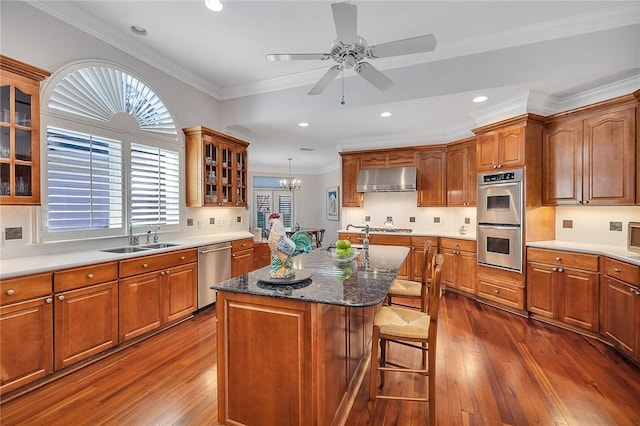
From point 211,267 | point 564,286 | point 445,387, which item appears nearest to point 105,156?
point 211,267

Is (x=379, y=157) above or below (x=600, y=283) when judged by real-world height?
above

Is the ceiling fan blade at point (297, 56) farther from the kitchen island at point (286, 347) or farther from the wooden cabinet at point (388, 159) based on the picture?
the wooden cabinet at point (388, 159)

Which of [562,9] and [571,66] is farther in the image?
[571,66]

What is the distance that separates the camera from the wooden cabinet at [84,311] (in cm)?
227

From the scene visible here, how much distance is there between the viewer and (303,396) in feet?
5.16

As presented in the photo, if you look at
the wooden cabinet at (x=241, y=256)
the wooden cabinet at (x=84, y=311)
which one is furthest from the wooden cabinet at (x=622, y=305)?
the wooden cabinet at (x=84, y=311)

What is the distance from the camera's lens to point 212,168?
4223 millimetres

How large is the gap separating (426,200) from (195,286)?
3.95 m

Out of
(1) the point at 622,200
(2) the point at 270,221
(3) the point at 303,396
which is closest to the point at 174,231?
(2) the point at 270,221

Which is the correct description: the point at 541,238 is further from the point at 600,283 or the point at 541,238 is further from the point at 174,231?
the point at 174,231

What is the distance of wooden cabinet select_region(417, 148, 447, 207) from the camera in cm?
513

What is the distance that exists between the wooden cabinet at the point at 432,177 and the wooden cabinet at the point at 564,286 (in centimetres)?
184

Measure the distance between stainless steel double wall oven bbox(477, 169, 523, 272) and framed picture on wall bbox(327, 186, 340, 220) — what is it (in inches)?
195

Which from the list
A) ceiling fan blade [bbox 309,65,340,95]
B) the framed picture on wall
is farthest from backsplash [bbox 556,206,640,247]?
the framed picture on wall
